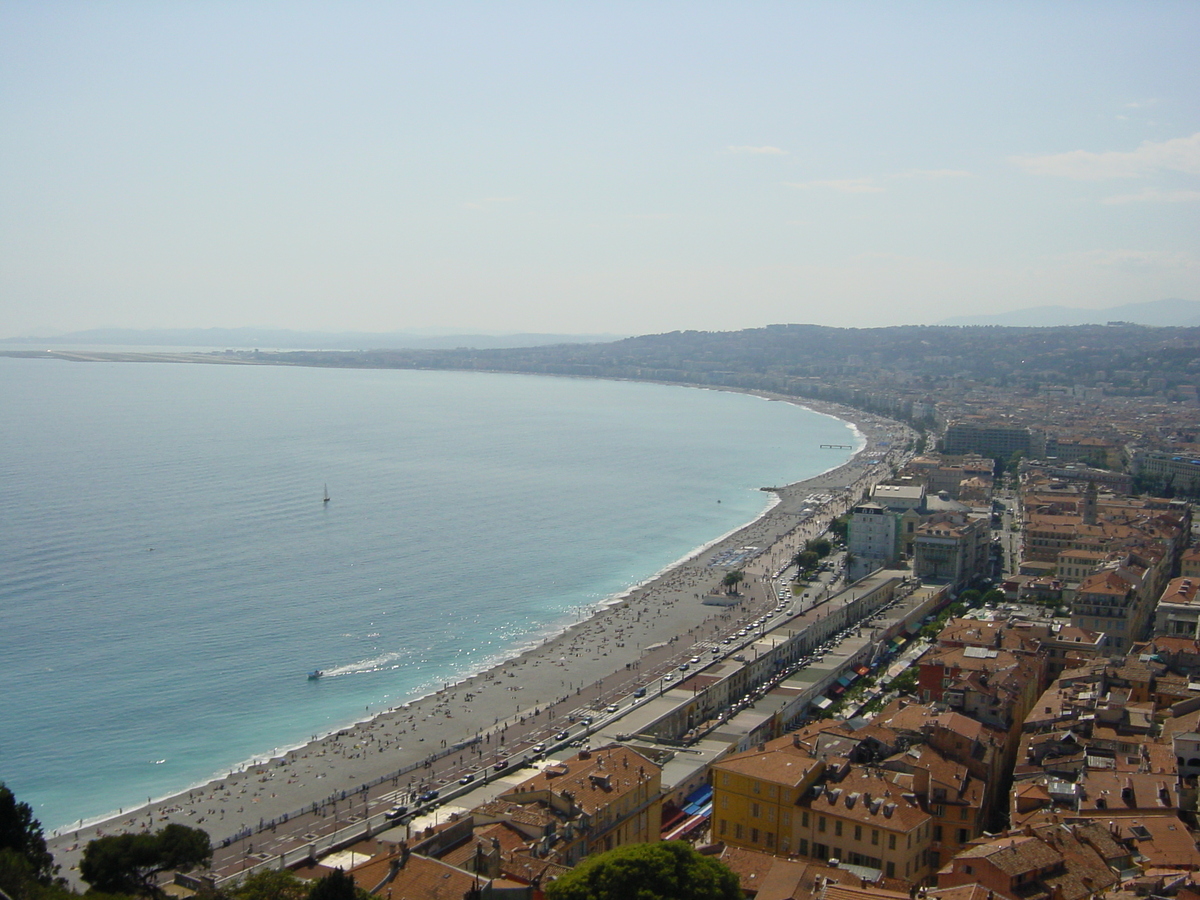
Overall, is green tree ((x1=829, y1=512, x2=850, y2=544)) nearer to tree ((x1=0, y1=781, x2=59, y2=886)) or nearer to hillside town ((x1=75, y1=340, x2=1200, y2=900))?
hillside town ((x1=75, y1=340, x2=1200, y2=900))

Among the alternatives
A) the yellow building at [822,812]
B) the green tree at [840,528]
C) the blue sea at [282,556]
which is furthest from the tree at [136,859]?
the green tree at [840,528]

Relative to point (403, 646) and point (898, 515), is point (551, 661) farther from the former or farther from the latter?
point (898, 515)

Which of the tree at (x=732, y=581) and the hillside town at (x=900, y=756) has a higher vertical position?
the hillside town at (x=900, y=756)

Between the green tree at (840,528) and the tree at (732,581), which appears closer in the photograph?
the tree at (732,581)

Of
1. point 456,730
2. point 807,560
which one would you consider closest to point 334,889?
point 456,730

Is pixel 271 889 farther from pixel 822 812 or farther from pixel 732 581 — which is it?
pixel 732 581

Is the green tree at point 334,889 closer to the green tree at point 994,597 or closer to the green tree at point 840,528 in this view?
the green tree at point 994,597

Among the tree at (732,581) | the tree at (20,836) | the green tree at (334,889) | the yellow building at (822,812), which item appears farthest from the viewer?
the tree at (732,581)

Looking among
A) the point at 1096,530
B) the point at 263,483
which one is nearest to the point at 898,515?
the point at 1096,530
